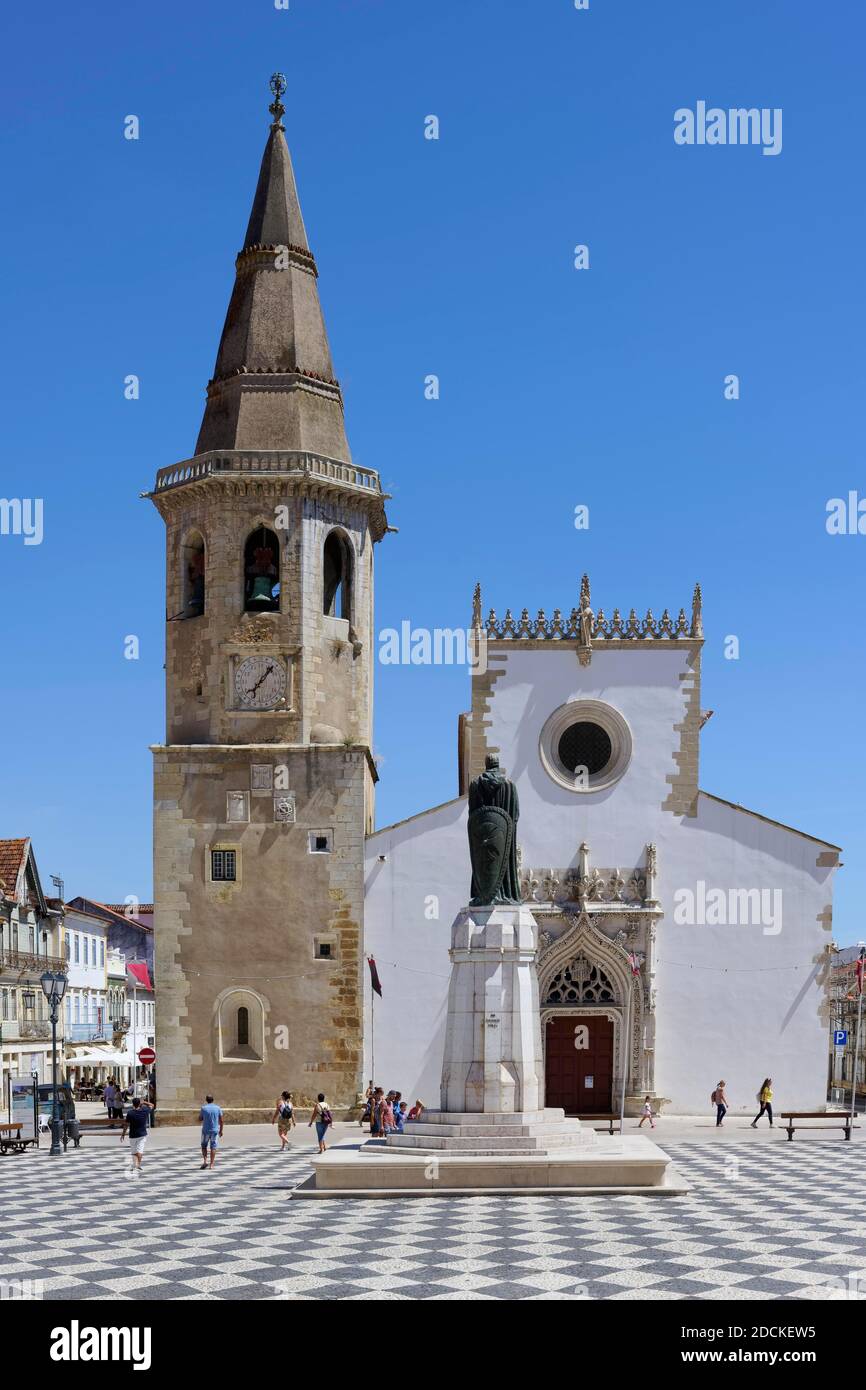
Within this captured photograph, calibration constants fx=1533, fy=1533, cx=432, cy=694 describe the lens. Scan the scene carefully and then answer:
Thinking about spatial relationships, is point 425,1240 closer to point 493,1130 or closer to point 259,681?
point 493,1130

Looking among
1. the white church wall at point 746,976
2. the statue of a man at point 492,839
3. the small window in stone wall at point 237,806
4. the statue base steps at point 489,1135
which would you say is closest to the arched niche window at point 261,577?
the small window in stone wall at point 237,806

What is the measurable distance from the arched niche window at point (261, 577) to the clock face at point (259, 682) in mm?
1173

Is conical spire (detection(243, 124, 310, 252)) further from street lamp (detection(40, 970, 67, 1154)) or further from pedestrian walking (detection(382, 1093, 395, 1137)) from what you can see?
pedestrian walking (detection(382, 1093, 395, 1137))

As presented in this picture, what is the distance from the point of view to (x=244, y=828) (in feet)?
111

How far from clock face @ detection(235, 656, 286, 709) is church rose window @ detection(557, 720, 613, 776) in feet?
21.6

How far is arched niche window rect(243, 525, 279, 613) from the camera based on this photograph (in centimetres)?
3438

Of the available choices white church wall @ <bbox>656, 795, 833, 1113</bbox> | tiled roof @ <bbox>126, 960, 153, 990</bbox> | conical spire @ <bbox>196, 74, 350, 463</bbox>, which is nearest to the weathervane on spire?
conical spire @ <bbox>196, 74, 350, 463</bbox>

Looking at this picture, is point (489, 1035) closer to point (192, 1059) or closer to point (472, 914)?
point (472, 914)

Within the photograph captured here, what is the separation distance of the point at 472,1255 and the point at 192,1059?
1952 centimetres

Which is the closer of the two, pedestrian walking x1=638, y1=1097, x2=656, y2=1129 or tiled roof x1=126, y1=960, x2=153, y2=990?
pedestrian walking x1=638, y1=1097, x2=656, y2=1129

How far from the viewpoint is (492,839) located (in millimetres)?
22234
